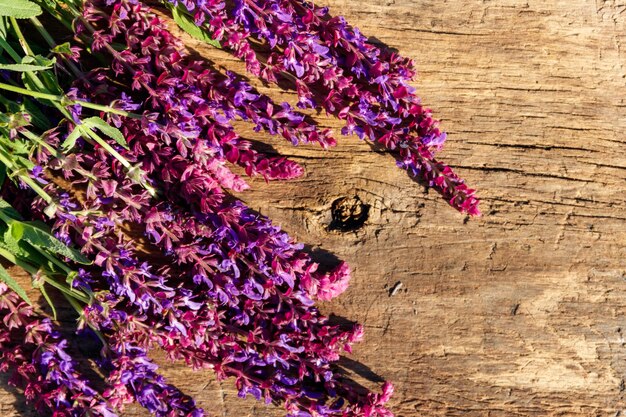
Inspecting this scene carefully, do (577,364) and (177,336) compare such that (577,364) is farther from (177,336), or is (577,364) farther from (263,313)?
(177,336)

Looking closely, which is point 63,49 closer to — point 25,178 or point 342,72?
point 25,178

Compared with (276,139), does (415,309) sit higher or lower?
lower

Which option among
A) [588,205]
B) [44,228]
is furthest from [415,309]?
[44,228]

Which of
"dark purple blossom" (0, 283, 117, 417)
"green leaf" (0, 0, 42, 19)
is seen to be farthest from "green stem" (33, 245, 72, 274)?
"green leaf" (0, 0, 42, 19)

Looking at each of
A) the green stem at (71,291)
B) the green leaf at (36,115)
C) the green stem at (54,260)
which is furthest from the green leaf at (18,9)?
the green stem at (71,291)

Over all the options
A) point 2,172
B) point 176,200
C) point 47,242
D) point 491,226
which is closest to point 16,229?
point 47,242

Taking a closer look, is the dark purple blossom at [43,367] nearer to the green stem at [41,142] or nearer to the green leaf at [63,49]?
the green stem at [41,142]

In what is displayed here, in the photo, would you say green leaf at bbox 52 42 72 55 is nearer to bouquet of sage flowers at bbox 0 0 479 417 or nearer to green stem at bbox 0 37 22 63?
bouquet of sage flowers at bbox 0 0 479 417
